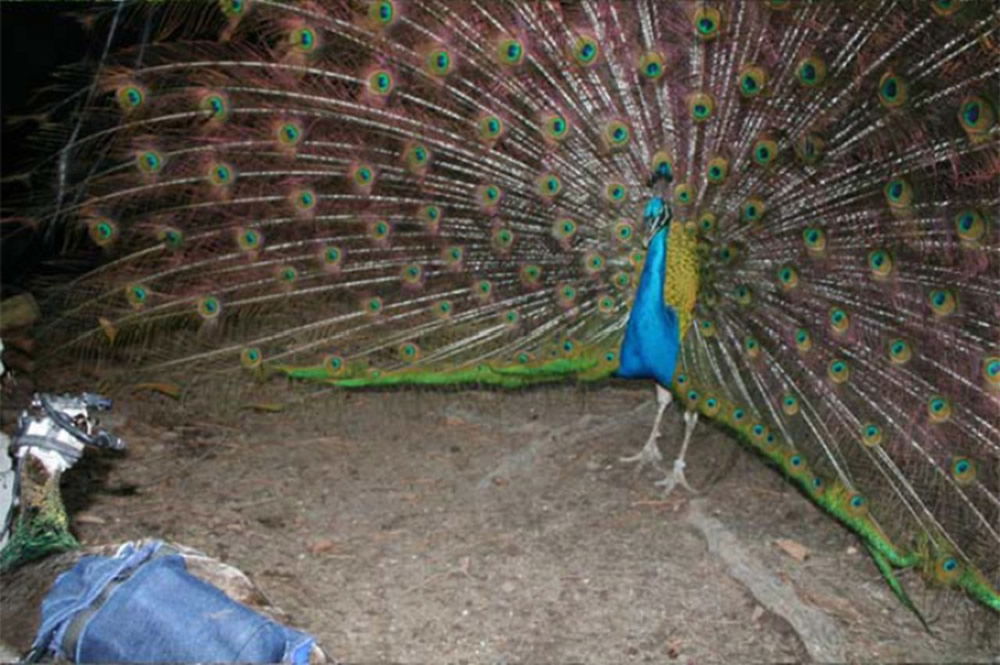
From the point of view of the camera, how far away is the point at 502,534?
366 centimetres

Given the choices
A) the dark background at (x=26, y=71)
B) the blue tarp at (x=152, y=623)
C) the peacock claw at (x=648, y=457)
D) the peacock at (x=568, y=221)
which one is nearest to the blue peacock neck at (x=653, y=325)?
the peacock at (x=568, y=221)

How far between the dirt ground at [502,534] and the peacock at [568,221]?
0.22 m

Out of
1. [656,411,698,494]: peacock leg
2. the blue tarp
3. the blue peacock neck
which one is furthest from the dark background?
the blue tarp

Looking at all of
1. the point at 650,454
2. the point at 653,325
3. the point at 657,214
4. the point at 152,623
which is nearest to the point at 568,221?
the point at 657,214

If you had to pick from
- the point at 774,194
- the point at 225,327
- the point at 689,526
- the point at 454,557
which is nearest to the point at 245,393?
the point at 225,327

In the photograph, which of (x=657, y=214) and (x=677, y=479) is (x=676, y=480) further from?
(x=657, y=214)

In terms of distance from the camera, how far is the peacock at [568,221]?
3.26m

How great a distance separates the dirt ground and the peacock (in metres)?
0.22

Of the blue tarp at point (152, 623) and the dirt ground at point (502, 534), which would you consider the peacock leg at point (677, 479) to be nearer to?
the dirt ground at point (502, 534)

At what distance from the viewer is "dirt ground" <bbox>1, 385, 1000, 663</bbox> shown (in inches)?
125

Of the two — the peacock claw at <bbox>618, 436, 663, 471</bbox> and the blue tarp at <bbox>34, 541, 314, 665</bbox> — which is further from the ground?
the blue tarp at <bbox>34, 541, 314, 665</bbox>

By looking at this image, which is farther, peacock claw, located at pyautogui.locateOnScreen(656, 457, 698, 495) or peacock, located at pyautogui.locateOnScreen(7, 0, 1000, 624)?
peacock claw, located at pyautogui.locateOnScreen(656, 457, 698, 495)

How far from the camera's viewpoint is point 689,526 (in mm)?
3754

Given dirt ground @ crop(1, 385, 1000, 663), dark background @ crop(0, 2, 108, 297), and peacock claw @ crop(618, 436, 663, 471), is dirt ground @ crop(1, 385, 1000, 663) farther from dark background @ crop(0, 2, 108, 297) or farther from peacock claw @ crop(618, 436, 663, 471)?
dark background @ crop(0, 2, 108, 297)
